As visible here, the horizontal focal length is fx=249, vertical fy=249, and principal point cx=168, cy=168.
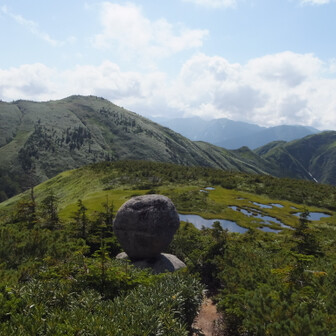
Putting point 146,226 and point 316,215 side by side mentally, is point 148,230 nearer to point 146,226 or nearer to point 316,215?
point 146,226

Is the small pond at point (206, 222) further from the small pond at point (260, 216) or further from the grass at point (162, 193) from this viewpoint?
the small pond at point (260, 216)

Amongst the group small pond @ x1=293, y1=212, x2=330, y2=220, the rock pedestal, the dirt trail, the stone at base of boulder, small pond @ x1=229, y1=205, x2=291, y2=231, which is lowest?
small pond @ x1=293, y1=212, x2=330, y2=220

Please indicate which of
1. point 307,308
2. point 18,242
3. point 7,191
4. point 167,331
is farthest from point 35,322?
point 7,191

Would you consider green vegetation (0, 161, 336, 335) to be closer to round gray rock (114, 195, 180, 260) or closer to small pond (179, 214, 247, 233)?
round gray rock (114, 195, 180, 260)

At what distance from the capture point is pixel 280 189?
287 ft

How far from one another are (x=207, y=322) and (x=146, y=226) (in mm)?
11043

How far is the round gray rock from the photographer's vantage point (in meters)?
27.8

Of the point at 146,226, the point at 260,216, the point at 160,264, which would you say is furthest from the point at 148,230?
the point at 260,216

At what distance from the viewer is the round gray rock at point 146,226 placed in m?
27.8

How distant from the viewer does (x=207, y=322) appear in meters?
20.5

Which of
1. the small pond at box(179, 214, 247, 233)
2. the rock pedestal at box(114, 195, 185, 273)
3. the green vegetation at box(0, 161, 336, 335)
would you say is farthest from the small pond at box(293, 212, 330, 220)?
the rock pedestal at box(114, 195, 185, 273)

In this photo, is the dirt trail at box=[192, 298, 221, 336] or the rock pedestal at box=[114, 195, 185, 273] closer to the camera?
the dirt trail at box=[192, 298, 221, 336]

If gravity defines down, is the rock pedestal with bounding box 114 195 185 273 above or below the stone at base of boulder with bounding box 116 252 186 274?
above

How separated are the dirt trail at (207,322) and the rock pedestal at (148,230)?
631cm
